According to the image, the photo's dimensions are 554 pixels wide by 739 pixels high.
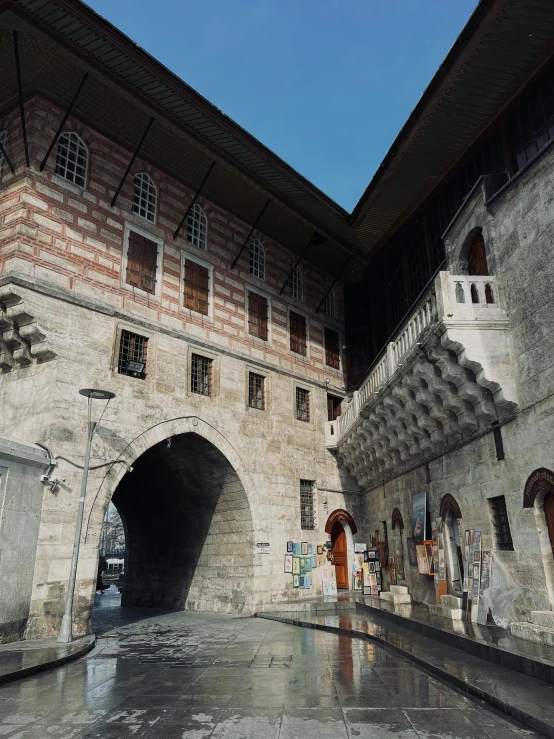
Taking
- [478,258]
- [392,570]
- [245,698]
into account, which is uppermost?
[478,258]

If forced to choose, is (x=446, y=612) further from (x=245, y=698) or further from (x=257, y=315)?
(x=257, y=315)

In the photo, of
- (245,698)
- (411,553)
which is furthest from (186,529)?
(245,698)

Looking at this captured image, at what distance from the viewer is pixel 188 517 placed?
1841cm

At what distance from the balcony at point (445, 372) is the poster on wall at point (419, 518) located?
3.58 feet

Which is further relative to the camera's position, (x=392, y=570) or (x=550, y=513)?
(x=392, y=570)

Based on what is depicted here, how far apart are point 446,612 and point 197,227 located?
12887 millimetres

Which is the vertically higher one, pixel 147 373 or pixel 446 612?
pixel 147 373

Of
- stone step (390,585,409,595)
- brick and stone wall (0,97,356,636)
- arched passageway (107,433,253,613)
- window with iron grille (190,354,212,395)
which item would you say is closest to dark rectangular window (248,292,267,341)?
brick and stone wall (0,97,356,636)

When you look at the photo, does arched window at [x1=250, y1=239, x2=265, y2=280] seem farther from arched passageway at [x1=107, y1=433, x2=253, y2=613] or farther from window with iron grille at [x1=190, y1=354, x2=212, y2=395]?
arched passageway at [x1=107, y1=433, x2=253, y2=613]

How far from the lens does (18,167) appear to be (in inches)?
523

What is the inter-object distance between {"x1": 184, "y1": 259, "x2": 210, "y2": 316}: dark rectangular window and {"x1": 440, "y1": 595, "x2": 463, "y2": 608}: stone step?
10.1 m

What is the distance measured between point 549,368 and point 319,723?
20.2ft

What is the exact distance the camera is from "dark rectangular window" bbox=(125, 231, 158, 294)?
14917mm

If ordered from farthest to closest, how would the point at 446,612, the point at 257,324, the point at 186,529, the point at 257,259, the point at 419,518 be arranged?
the point at 257,259 → the point at 186,529 → the point at 257,324 → the point at 419,518 → the point at 446,612
